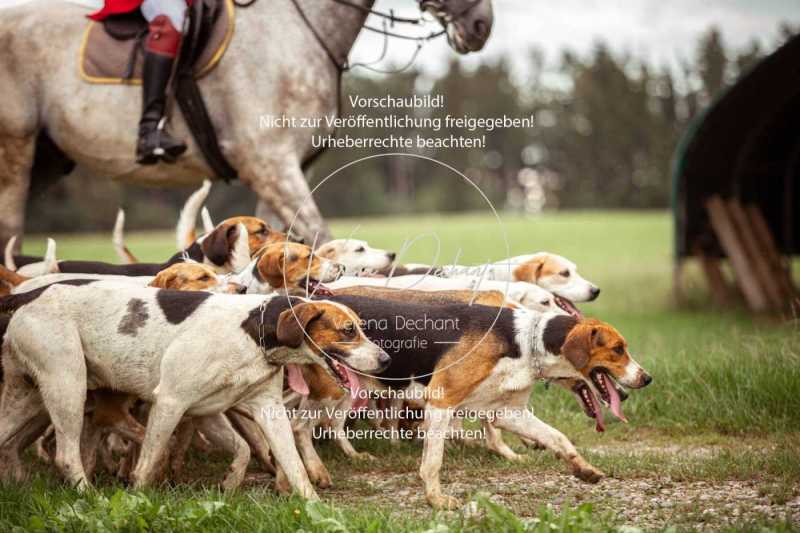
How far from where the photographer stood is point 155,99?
816 centimetres

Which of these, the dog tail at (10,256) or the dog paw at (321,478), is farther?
the dog tail at (10,256)

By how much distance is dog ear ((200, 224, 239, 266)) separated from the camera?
753cm

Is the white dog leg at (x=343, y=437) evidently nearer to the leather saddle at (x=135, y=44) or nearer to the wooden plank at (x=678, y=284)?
the leather saddle at (x=135, y=44)

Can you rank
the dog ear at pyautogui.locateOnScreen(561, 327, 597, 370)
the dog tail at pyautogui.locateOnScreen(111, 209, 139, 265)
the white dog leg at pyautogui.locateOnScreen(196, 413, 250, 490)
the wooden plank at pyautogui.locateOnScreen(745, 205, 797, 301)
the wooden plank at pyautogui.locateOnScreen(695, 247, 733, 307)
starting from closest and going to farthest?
the dog ear at pyautogui.locateOnScreen(561, 327, 597, 370) < the white dog leg at pyautogui.locateOnScreen(196, 413, 250, 490) < the dog tail at pyautogui.locateOnScreen(111, 209, 139, 265) < the wooden plank at pyautogui.locateOnScreen(745, 205, 797, 301) < the wooden plank at pyautogui.locateOnScreen(695, 247, 733, 307)

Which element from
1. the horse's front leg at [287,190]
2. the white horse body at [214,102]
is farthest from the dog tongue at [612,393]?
the white horse body at [214,102]

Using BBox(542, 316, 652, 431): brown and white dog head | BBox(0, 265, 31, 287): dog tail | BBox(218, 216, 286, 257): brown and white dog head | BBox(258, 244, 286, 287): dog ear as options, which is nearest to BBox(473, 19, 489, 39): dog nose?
BBox(218, 216, 286, 257): brown and white dog head

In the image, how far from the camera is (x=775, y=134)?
16328 mm

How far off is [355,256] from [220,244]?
109cm

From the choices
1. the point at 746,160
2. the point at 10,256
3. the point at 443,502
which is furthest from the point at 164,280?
the point at 746,160

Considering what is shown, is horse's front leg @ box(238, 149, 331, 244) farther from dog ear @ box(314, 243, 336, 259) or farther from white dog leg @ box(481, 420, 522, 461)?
white dog leg @ box(481, 420, 522, 461)

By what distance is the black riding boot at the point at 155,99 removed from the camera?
8.13 metres

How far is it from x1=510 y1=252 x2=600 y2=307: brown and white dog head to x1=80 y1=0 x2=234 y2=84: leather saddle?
2842 millimetres

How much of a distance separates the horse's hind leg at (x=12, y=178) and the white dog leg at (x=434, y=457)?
177 inches

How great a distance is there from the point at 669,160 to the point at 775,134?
29994mm
